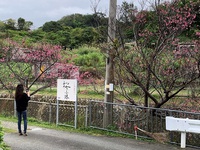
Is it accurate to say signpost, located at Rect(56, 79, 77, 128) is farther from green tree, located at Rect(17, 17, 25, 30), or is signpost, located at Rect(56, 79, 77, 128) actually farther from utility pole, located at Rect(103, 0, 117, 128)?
green tree, located at Rect(17, 17, 25, 30)

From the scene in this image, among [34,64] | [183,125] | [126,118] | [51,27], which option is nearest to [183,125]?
[183,125]

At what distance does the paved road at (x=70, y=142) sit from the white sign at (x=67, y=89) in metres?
1.45

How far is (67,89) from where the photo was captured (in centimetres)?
1032

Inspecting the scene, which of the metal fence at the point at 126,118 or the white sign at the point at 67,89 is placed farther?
the white sign at the point at 67,89

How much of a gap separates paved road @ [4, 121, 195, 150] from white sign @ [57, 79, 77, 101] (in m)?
1.45

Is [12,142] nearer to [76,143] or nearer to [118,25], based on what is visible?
[76,143]

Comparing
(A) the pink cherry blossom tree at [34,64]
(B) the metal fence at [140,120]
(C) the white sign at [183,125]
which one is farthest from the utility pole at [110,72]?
(A) the pink cherry blossom tree at [34,64]

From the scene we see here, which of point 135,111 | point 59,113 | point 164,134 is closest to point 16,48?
point 59,113

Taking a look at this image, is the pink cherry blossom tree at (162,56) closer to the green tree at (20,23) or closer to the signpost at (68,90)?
the signpost at (68,90)

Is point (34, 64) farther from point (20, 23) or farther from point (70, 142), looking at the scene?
point (20, 23)

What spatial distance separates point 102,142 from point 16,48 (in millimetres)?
10926

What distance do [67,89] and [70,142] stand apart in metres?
2.69

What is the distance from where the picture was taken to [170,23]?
8.55 metres

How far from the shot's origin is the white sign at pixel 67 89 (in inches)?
398
